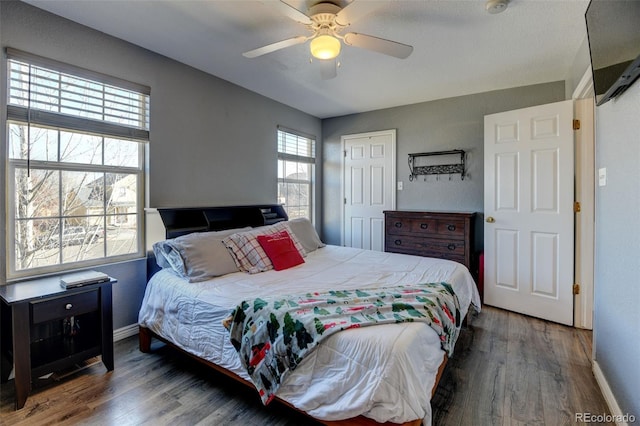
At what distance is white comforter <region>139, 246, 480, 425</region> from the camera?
1.23 meters

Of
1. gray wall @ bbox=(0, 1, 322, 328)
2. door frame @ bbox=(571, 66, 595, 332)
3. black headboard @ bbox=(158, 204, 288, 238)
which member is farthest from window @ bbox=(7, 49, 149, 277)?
door frame @ bbox=(571, 66, 595, 332)

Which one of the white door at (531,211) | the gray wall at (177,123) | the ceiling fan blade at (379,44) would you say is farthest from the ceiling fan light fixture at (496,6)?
the gray wall at (177,123)

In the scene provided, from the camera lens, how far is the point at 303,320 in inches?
57.9

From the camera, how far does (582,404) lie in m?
1.72

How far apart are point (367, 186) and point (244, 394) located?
3.33 meters

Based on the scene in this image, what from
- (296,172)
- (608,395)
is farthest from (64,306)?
(608,395)

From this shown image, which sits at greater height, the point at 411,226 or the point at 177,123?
the point at 177,123

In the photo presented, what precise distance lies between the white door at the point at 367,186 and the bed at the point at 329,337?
4.58 feet

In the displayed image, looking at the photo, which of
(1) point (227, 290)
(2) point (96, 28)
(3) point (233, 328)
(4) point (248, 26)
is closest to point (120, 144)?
(2) point (96, 28)

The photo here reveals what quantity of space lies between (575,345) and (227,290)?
2.80 m

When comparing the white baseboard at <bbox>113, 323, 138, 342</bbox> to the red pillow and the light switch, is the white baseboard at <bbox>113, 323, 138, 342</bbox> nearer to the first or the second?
the red pillow

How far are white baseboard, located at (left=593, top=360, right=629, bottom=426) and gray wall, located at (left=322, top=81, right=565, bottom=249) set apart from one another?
1.89 metres

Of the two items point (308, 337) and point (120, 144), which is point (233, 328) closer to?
point (308, 337)

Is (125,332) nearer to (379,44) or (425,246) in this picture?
(379,44)
